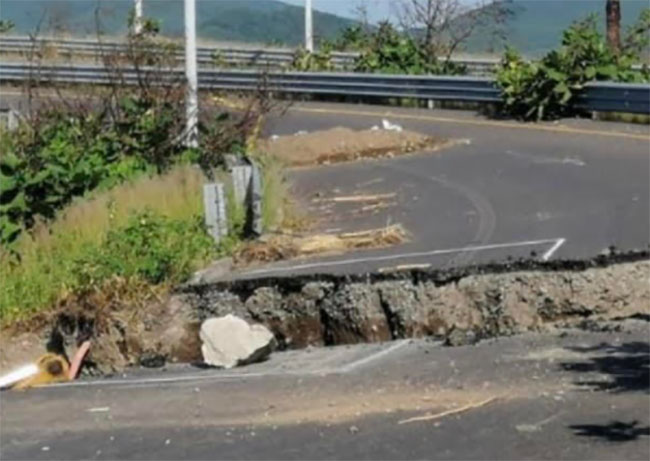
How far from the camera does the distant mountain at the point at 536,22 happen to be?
37.2 meters

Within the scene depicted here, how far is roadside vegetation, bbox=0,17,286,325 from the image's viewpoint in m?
16.0

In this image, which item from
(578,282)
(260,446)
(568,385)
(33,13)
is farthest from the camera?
(33,13)

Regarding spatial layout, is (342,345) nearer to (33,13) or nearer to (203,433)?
(203,433)

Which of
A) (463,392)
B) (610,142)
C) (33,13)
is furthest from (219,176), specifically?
(33,13)

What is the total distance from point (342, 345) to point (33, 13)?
18178 millimetres

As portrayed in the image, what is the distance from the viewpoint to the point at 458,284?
46.2 feet

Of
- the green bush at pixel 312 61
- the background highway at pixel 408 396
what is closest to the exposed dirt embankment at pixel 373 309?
the background highway at pixel 408 396

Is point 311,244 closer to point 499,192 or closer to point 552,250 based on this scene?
point 552,250

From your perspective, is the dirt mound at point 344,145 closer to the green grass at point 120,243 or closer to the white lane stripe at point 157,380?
the green grass at point 120,243

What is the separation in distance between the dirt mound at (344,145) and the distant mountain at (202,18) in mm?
3642

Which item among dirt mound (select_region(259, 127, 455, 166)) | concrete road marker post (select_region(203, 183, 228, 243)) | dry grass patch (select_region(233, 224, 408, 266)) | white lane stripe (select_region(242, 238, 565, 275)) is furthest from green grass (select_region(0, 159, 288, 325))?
dirt mound (select_region(259, 127, 455, 166))

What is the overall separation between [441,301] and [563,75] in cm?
1500

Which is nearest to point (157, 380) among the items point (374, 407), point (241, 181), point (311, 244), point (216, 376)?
point (216, 376)

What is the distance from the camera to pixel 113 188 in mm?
18953
